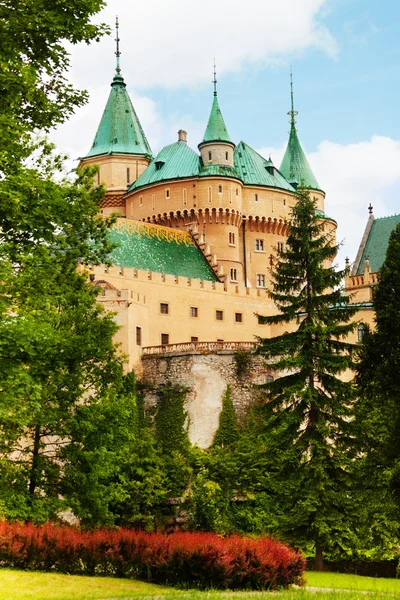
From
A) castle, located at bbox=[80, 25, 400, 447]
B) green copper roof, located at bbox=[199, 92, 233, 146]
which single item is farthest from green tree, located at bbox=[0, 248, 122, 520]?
green copper roof, located at bbox=[199, 92, 233, 146]

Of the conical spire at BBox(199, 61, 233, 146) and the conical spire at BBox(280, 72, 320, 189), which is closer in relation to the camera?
the conical spire at BBox(199, 61, 233, 146)

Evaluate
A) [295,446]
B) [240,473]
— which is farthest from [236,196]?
[295,446]

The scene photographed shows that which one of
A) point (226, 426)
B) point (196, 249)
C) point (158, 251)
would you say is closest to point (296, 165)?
point (196, 249)

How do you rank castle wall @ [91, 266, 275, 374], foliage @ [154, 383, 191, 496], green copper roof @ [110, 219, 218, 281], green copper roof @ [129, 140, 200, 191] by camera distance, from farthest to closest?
green copper roof @ [129, 140, 200, 191] < green copper roof @ [110, 219, 218, 281] < castle wall @ [91, 266, 275, 374] < foliage @ [154, 383, 191, 496]

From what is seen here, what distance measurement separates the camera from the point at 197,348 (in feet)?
167

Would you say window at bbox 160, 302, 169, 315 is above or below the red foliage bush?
above

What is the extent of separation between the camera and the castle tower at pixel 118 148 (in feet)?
253

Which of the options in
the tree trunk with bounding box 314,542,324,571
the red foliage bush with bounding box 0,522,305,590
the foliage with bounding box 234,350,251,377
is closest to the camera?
the red foliage bush with bounding box 0,522,305,590

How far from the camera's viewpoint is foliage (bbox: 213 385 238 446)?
4850cm

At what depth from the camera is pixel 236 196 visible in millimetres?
72000

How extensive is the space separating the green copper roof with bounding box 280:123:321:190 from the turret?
1398 cm

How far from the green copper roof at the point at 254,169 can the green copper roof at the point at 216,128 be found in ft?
11.9

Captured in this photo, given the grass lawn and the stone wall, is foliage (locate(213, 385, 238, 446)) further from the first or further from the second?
the grass lawn

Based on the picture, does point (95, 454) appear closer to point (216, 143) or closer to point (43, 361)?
point (43, 361)
